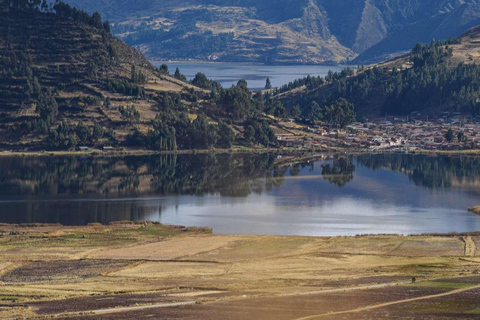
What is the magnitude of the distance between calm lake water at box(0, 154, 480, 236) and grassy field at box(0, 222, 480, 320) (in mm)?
10660

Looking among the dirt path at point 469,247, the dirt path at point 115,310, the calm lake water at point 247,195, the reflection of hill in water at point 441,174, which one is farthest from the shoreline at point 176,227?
the reflection of hill in water at point 441,174

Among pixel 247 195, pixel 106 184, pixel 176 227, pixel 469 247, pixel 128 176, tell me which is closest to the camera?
pixel 469 247

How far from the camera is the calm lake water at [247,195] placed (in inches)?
4889

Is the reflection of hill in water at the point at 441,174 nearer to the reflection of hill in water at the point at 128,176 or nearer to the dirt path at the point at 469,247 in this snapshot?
the reflection of hill in water at the point at 128,176

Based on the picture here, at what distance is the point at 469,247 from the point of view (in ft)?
329

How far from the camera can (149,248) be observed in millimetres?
101312

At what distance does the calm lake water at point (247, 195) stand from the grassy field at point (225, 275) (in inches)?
420

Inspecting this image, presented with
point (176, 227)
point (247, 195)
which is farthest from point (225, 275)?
point (247, 195)

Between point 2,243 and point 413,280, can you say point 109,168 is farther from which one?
point 413,280

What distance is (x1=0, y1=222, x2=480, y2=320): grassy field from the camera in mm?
68188

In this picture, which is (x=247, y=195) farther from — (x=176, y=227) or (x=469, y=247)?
(x=469, y=247)

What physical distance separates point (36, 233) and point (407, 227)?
149ft

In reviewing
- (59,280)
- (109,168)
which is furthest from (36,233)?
(109,168)

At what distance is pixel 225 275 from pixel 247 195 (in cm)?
6751
